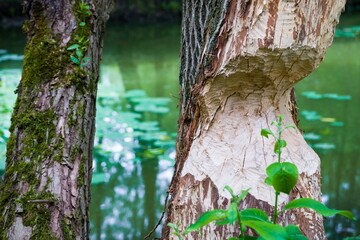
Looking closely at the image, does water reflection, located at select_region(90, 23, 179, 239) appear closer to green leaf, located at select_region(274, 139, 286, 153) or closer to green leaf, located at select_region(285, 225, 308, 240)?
green leaf, located at select_region(274, 139, 286, 153)

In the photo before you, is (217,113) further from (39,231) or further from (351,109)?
(351,109)

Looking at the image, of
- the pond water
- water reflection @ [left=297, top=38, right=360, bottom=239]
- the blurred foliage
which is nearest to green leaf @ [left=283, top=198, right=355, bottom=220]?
the pond water

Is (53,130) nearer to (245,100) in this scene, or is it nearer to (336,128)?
(245,100)

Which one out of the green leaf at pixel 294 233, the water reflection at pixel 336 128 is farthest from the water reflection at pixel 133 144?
the water reflection at pixel 336 128

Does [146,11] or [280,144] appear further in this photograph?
[146,11]

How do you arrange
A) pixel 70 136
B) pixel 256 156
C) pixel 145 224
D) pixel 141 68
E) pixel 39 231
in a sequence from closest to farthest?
pixel 256 156
pixel 39 231
pixel 70 136
pixel 145 224
pixel 141 68

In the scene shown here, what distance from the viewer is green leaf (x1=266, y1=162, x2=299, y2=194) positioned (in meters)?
1.16

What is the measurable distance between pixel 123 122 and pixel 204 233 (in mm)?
3427

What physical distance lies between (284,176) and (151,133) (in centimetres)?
345

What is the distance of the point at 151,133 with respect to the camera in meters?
4.58

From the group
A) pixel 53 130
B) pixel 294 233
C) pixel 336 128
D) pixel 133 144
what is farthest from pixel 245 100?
pixel 336 128

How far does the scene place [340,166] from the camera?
4039 mm

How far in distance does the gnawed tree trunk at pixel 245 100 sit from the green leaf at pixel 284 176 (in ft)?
0.95

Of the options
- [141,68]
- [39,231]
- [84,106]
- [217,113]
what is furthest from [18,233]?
[141,68]
